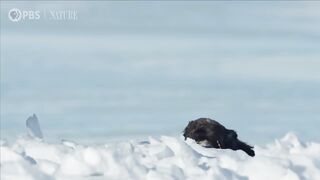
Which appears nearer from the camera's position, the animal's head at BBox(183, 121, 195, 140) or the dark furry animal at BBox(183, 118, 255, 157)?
the animal's head at BBox(183, 121, 195, 140)

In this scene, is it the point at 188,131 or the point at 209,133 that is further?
the point at 209,133

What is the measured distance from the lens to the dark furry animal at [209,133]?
484 feet

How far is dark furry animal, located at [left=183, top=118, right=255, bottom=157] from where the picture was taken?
14750cm

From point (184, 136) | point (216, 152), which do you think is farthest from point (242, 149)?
point (184, 136)

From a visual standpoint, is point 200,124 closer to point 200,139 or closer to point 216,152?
point 200,139

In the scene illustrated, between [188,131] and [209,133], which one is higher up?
[188,131]

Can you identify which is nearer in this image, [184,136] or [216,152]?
[184,136]

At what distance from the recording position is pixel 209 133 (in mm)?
148250

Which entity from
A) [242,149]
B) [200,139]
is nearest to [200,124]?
[200,139]

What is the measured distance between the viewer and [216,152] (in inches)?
6284

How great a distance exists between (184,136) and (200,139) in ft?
13.0

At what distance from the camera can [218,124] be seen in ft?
492

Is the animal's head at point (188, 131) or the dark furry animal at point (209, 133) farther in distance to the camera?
the dark furry animal at point (209, 133)

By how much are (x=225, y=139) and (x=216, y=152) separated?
8.44 m
